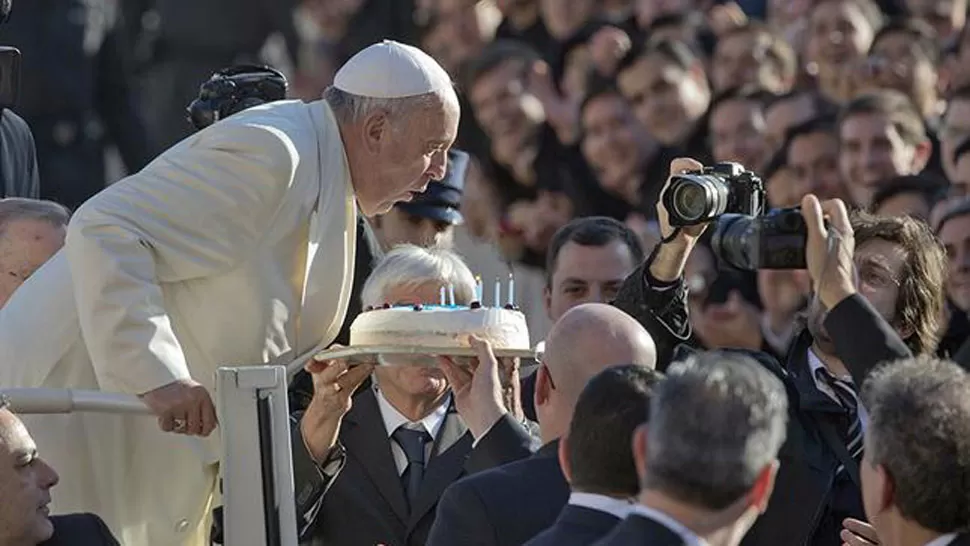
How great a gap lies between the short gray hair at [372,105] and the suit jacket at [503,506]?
4.14ft

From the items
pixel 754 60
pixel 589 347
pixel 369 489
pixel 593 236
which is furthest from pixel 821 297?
pixel 754 60

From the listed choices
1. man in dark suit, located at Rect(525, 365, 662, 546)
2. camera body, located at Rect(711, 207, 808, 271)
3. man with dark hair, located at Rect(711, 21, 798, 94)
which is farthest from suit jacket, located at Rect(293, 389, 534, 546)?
man with dark hair, located at Rect(711, 21, 798, 94)

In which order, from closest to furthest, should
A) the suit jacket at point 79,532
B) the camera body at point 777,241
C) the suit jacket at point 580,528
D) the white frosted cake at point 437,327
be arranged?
the suit jacket at point 580,528, the camera body at point 777,241, the suit jacket at point 79,532, the white frosted cake at point 437,327

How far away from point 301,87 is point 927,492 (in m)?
11.1

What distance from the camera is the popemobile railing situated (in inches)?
220

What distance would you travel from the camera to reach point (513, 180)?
39.5 ft

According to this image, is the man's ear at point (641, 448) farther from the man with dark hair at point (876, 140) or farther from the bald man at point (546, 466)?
the man with dark hair at point (876, 140)

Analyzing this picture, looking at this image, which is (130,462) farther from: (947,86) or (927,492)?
(947,86)

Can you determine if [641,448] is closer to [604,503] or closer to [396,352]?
[604,503]

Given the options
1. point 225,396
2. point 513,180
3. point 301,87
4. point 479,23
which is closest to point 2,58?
point 225,396

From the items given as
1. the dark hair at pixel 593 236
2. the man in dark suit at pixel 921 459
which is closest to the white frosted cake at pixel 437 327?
the dark hair at pixel 593 236

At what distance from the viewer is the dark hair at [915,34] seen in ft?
33.6

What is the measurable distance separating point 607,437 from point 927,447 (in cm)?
60

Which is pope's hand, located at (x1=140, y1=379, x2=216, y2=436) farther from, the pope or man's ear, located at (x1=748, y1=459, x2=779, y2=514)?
man's ear, located at (x1=748, y1=459, x2=779, y2=514)
